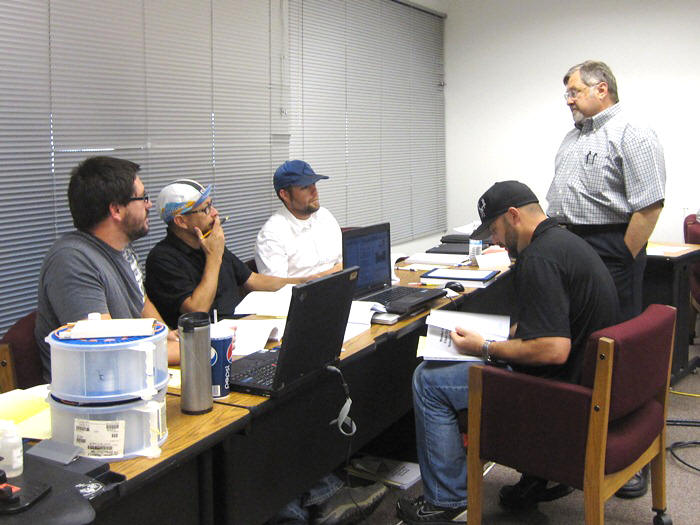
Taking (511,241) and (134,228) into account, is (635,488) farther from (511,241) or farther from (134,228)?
(134,228)

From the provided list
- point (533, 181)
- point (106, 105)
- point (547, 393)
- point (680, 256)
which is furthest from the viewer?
point (533, 181)

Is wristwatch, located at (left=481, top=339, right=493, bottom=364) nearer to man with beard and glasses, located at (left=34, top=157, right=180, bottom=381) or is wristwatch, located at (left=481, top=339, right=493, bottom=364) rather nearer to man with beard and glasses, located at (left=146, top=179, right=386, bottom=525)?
man with beard and glasses, located at (left=146, top=179, right=386, bottom=525)

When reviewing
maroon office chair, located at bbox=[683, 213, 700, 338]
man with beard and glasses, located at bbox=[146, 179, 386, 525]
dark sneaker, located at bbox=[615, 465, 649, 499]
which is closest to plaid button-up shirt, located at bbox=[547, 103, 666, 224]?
dark sneaker, located at bbox=[615, 465, 649, 499]

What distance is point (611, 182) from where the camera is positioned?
3.25 meters

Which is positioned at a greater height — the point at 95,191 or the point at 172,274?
the point at 95,191

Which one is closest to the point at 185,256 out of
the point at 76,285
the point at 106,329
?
the point at 76,285

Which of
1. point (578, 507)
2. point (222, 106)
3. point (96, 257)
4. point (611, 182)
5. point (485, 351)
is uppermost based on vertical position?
point (222, 106)

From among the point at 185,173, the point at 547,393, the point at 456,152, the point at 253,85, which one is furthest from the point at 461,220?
the point at 547,393

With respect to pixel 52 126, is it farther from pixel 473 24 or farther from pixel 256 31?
pixel 473 24

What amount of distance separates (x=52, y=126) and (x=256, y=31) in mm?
1468

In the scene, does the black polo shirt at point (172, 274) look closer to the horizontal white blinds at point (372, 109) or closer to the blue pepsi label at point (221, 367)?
the blue pepsi label at point (221, 367)

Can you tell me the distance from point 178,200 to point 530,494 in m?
1.74

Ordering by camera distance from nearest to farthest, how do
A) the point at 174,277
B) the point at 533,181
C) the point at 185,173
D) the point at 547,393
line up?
the point at 547,393, the point at 174,277, the point at 185,173, the point at 533,181

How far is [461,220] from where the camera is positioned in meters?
6.14
